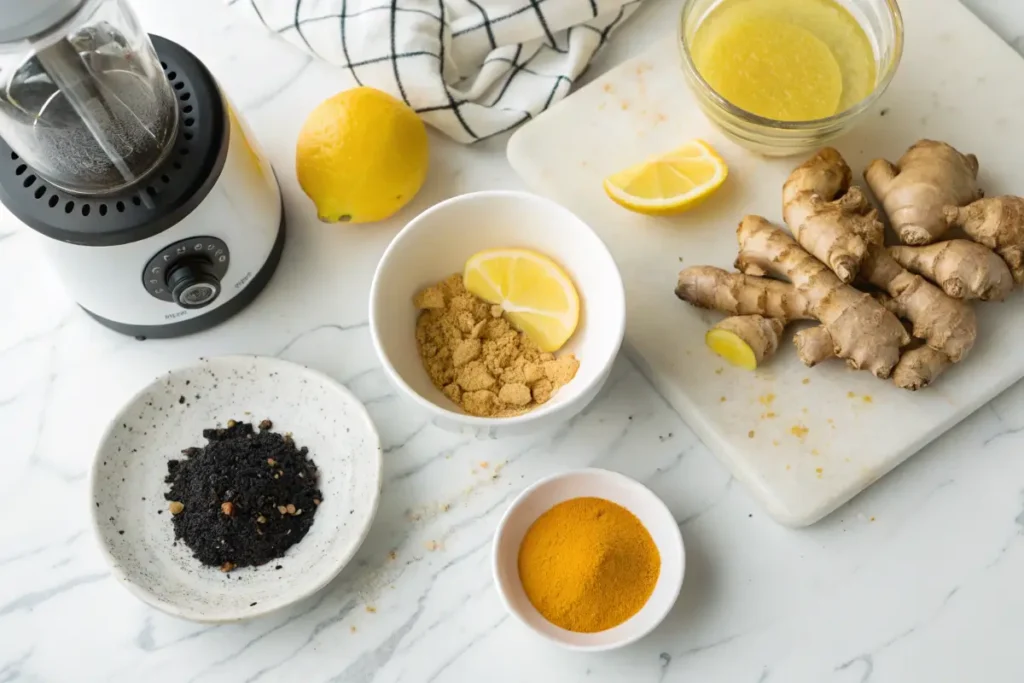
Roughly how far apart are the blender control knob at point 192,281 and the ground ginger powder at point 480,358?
218 mm

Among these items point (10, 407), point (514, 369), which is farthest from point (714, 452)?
point (10, 407)

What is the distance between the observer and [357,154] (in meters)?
1.03

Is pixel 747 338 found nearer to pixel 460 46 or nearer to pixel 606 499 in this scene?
pixel 606 499

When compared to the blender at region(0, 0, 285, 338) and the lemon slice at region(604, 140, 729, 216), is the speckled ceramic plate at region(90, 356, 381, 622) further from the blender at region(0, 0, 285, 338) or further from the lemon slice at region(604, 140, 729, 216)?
the lemon slice at region(604, 140, 729, 216)

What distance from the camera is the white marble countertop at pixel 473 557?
97 cm

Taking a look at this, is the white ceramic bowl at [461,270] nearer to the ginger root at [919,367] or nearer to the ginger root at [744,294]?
the ginger root at [744,294]

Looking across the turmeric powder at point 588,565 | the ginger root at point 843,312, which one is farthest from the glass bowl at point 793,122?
the turmeric powder at point 588,565

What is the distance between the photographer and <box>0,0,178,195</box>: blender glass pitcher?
86cm

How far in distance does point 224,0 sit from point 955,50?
0.91 metres

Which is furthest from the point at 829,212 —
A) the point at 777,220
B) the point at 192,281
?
the point at 192,281

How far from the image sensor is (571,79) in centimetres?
117

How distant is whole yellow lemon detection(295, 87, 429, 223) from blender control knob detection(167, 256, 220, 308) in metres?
0.15

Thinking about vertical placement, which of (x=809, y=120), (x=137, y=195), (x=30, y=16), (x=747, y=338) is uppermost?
(x=30, y=16)

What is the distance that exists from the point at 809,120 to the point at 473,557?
1.96 ft
